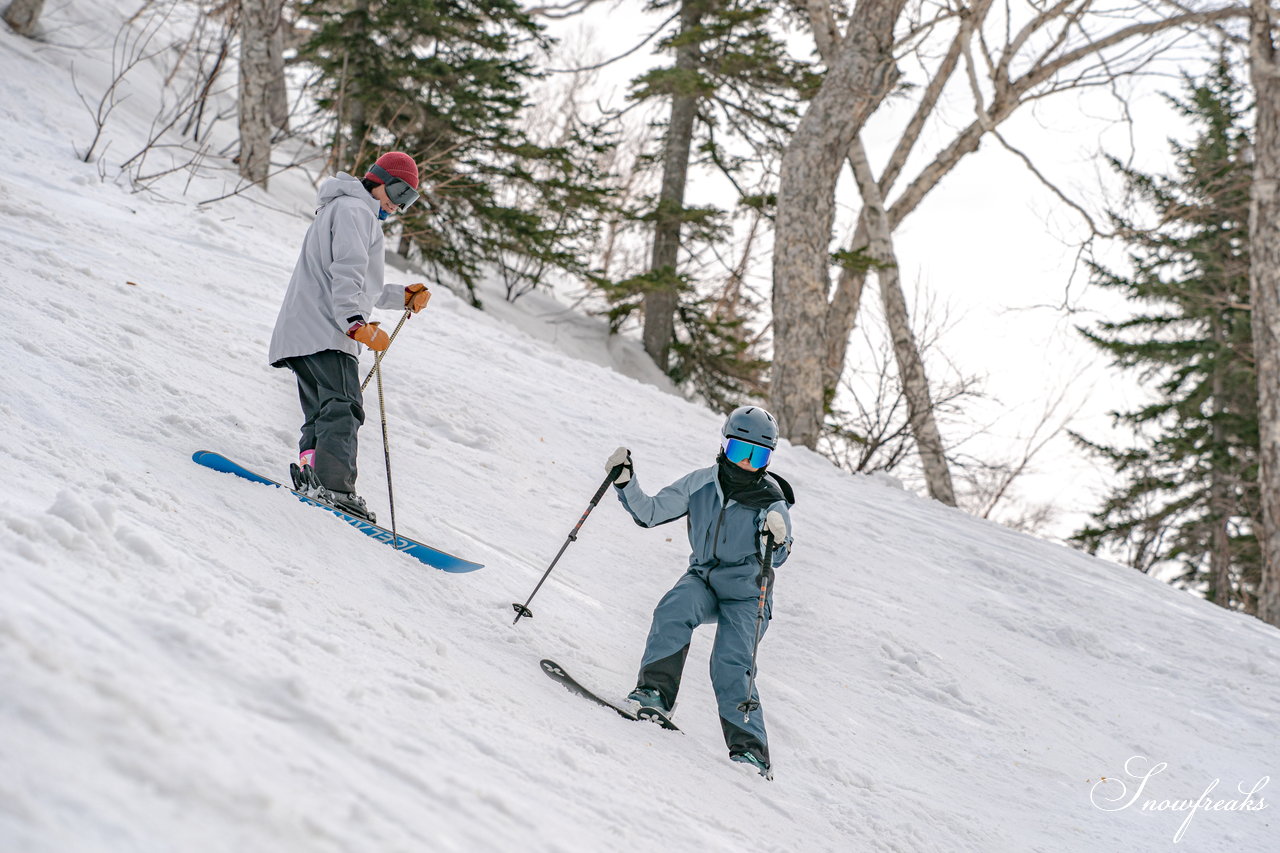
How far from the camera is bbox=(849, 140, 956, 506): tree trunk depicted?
9805mm

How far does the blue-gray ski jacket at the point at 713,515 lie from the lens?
12.6ft

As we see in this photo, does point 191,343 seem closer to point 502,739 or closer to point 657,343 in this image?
point 502,739

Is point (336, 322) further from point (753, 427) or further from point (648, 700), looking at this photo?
point (648, 700)

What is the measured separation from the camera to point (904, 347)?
33.4 ft

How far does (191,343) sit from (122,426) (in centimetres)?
170

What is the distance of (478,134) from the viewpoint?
12.7 m

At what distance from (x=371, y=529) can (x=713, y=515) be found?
1.50m

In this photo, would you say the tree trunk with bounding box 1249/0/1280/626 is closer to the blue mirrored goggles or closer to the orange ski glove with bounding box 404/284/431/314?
the blue mirrored goggles

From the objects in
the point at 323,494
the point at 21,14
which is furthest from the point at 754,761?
the point at 21,14

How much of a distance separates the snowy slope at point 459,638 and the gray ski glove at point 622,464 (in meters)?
0.71

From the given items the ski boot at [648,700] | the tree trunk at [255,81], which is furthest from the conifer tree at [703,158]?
the ski boot at [648,700]

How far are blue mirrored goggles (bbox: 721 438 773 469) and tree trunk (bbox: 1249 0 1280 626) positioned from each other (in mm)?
7335

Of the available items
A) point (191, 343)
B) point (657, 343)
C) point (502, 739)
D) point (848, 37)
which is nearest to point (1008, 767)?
point (502, 739)

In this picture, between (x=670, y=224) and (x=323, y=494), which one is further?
(x=670, y=224)
